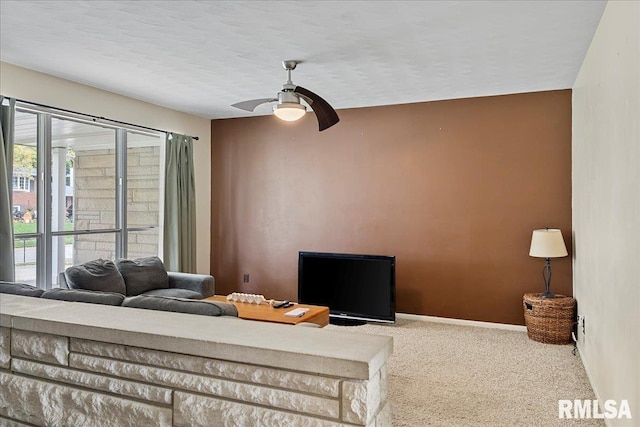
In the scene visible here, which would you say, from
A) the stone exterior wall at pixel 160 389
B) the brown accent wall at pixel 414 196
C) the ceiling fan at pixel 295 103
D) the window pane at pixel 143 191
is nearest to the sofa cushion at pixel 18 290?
the stone exterior wall at pixel 160 389

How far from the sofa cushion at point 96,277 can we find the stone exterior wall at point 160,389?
2.48 metres

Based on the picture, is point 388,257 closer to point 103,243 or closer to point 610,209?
point 610,209

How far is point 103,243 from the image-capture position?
5.14 metres

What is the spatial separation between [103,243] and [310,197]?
2421 millimetres

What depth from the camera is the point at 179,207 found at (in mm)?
5828

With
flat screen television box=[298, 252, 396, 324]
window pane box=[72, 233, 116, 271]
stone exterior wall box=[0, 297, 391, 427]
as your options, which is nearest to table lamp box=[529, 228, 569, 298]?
flat screen television box=[298, 252, 396, 324]

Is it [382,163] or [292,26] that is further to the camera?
[382,163]

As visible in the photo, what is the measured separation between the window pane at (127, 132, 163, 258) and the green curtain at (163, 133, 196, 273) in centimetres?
15

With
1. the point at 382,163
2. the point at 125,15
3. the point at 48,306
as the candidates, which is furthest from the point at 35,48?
the point at 382,163

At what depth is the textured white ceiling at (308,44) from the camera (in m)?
2.88

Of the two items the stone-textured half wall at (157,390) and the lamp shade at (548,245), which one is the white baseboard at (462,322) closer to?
the lamp shade at (548,245)

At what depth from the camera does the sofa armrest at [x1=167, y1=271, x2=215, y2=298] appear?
4.99 m

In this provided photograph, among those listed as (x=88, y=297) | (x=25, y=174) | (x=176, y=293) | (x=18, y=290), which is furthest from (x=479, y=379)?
(x=25, y=174)

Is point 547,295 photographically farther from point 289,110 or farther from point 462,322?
point 289,110
